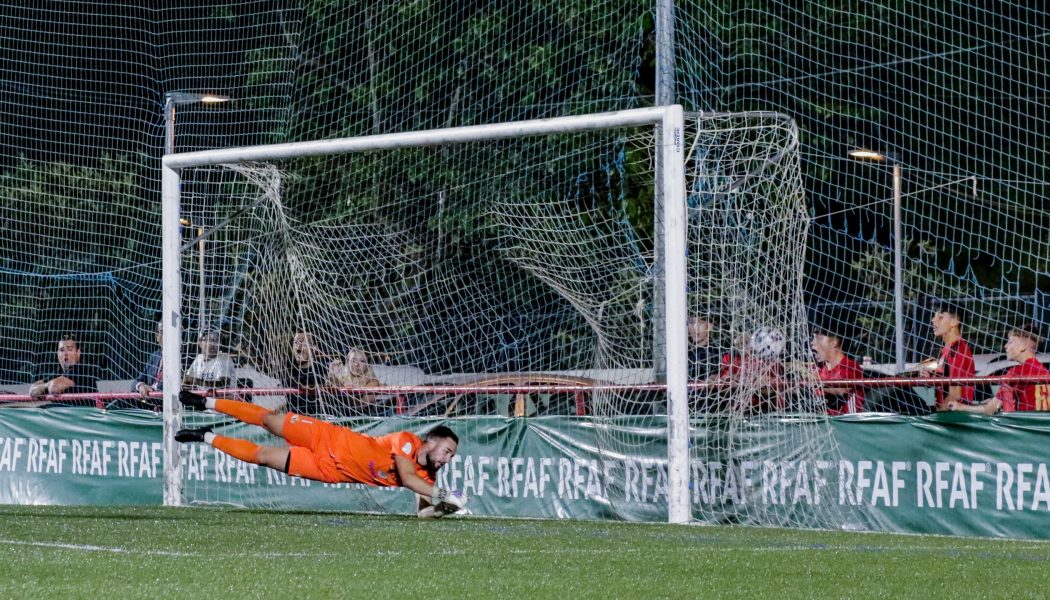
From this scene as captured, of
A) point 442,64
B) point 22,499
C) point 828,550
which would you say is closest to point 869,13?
point 442,64

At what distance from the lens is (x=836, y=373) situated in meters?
12.6

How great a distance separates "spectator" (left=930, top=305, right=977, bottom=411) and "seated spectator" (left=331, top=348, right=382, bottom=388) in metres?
5.22

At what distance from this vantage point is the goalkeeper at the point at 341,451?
1130 centimetres

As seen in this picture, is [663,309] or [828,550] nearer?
[828,550]

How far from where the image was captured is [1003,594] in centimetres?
672

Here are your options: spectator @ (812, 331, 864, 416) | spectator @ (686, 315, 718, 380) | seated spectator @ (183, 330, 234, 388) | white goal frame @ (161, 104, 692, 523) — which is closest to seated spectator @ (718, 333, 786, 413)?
spectator @ (686, 315, 718, 380)

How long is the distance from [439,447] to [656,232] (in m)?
2.74

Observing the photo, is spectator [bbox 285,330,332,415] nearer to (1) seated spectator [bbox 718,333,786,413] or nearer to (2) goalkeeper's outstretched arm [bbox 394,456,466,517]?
(2) goalkeeper's outstretched arm [bbox 394,456,466,517]

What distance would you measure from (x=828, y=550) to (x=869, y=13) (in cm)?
911

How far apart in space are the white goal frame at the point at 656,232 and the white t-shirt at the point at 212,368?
63cm

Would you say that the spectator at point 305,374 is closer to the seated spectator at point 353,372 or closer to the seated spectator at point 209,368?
the seated spectator at point 353,372

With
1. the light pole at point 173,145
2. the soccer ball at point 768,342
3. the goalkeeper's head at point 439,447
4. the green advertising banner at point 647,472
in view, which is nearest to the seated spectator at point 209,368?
the light pole at point 173,145

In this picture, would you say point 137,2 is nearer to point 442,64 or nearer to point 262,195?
point 442,64

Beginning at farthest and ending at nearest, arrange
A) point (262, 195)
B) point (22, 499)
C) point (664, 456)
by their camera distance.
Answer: point (22, 499) → point (262, 195) → point (664, 456)
